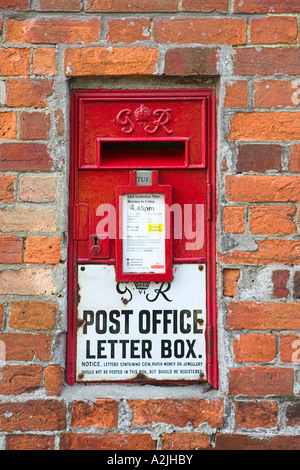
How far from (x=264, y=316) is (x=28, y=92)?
4.05 feet

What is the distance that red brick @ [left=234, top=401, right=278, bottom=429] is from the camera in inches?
71.6

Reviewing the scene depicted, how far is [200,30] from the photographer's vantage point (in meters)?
1.86

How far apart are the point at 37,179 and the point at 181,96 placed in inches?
25.5

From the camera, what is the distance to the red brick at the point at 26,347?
1.83 metres

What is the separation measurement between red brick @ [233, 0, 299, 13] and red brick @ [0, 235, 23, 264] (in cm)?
122

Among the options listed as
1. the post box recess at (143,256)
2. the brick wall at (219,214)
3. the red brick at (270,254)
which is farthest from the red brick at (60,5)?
the red brick at (270,254)

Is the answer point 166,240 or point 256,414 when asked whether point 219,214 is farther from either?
point 256,414

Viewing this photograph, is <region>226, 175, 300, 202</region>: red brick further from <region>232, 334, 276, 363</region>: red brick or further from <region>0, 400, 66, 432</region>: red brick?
<region>0, 400, 66, 432</region>: red brick

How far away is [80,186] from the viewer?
6.24ft

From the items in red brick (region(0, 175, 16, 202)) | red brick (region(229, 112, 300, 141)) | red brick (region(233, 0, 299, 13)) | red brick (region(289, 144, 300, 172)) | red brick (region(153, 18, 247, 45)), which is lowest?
red brick (region(0, 175, 16, 202))

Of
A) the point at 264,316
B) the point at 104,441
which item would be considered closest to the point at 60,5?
the point at 264,316

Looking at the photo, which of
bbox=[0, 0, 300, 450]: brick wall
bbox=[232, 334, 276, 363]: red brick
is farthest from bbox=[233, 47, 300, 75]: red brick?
bbox=[232, 334, 276, 363]: red brick

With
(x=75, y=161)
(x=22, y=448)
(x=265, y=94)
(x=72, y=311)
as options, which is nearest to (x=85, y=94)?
(x=75, y=161)

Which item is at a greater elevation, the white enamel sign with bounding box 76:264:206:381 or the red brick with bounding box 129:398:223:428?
the white enamel sign with bounding box 76:264:206:381
